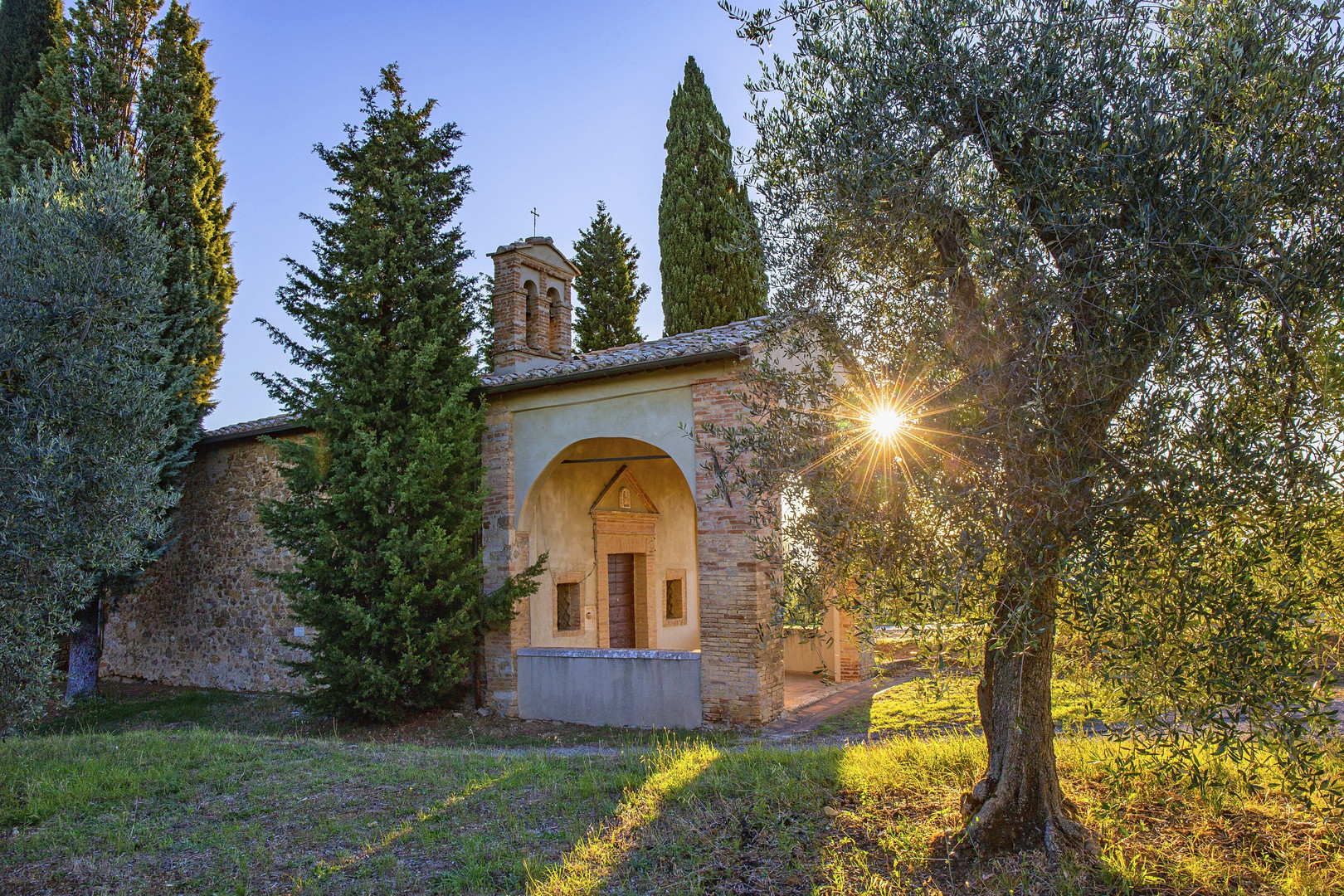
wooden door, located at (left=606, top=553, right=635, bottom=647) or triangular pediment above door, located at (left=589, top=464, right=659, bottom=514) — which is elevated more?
triangular pediment above door, located at (left=589, top=464, right=659, bottom=514)

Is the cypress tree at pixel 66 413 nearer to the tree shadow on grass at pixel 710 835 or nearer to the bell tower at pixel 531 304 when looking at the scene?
the tree shadow on grass at pixel 710 835

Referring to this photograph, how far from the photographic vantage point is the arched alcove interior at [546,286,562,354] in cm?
1291

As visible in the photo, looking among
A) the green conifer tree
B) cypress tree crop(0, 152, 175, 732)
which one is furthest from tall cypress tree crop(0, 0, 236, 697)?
cypress tree crop(0, 152, 175, 732)

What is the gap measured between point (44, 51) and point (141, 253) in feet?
37.4

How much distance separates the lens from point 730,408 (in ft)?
30.2

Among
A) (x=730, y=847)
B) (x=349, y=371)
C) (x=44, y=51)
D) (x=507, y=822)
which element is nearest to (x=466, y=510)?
(x=349, y=371)

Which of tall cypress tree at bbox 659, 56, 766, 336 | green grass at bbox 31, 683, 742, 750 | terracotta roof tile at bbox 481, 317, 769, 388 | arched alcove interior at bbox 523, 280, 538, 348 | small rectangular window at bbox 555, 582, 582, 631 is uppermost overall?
tall cypress tree at bbox 659, 56, 766, 336

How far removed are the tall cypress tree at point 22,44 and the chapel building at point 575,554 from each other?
6.80 meters

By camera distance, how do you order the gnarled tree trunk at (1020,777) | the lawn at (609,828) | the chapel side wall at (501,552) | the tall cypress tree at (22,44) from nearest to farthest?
the lawn at (609,828), the gnarled tree trunk at (1020,777), the chapel side wall at (501,552), the tall cypress tree at (22,44)

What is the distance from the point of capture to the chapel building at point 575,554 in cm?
919

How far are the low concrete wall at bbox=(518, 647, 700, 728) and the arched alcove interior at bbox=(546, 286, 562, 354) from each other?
463 cm

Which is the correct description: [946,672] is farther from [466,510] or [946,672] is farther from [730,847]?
[466,510]

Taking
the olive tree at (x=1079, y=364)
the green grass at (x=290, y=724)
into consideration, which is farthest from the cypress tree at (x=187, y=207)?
the olive tree at (x=1079, y=364)

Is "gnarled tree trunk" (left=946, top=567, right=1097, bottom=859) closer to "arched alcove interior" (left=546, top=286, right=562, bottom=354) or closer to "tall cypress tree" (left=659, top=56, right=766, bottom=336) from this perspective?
Answer: "arched alcove interior" (left=546, top=286, right=562, bottom=354)
